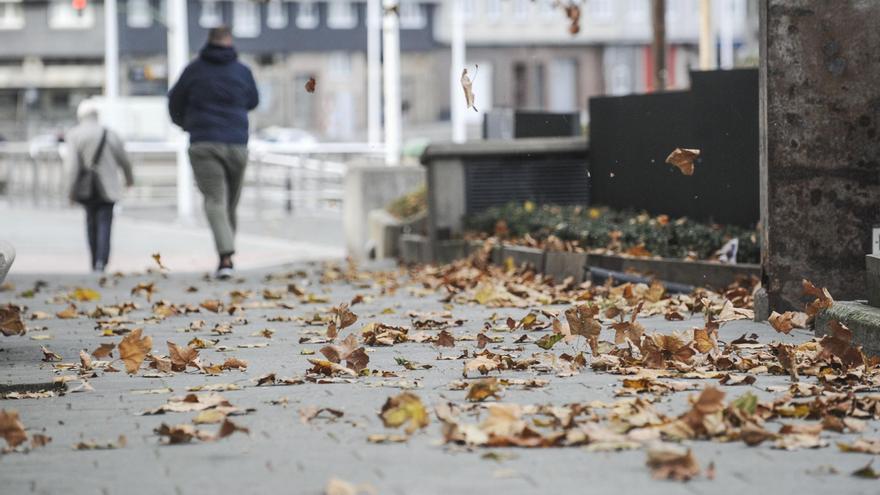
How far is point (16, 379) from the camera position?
6.86 metres

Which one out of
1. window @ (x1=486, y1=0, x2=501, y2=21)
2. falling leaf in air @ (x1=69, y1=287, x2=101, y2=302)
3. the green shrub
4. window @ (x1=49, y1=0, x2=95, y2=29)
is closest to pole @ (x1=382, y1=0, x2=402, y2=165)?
the green shrub

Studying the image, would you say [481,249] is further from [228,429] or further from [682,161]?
[228,429]

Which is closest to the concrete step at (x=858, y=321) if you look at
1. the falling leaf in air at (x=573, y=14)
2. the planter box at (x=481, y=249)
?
the planter box at (x=481, y=249)

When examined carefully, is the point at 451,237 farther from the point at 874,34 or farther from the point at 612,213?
the point at 874,34

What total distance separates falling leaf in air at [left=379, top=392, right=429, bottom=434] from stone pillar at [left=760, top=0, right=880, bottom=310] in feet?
12.3

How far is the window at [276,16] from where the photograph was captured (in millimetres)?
85250

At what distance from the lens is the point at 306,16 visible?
281 feet

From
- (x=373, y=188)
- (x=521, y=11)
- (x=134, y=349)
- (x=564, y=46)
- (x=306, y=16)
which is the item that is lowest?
(x=134, y=349)

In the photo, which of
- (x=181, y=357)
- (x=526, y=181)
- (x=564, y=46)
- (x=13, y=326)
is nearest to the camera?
(x=181, y=357)

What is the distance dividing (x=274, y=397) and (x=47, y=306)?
541 cm

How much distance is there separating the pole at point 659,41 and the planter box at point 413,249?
209 inches

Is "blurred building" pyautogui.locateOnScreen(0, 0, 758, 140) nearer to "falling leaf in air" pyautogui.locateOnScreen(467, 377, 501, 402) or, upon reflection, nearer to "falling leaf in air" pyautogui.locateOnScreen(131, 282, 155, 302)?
"falling leaf in air" pyautogui.locateOnScreen(131, 282, 155, 302)

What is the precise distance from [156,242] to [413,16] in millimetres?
58575

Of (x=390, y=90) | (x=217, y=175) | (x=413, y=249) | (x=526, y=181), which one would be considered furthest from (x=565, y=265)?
(x=390, y=90)
